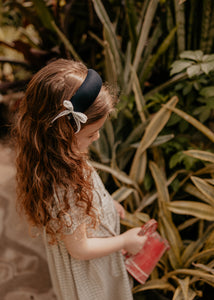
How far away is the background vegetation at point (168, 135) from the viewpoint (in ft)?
3.59

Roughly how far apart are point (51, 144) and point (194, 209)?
662 mm

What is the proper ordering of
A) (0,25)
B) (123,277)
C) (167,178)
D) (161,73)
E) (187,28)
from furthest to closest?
1. (0,25)
2. (161,73)
3. (187,28)
4. (167,178)
5. (123,277)

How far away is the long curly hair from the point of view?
0.67 meters

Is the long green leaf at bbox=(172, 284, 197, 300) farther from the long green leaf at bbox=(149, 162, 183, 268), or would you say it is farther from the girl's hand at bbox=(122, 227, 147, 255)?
the girl's hand at bbox=(122, 227, 147, 255)

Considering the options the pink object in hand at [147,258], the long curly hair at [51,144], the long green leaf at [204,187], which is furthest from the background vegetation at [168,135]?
the long curly hair at [51,144]

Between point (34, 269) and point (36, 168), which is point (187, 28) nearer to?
point (36, 168)

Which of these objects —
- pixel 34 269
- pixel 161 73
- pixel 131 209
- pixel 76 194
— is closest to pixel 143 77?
pixel 161 73

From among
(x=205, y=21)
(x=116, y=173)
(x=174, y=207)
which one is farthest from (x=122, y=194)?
(x=205, y=21)

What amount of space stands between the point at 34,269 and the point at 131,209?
0.63 m

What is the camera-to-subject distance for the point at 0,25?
3.27m

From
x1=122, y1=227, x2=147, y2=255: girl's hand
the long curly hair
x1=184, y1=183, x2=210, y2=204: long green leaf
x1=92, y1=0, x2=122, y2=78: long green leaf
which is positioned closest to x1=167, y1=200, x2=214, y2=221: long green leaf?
x1=184, y1=183, x2=210, y2=204: long green leaf

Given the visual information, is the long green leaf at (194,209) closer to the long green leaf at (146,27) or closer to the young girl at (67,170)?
the young girl at (67,170)

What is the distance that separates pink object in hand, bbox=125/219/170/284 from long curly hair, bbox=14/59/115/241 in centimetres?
28

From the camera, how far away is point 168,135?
1.25 meters
